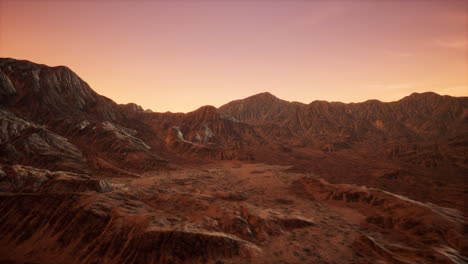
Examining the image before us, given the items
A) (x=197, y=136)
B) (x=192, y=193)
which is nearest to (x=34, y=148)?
(x=192, y=193)

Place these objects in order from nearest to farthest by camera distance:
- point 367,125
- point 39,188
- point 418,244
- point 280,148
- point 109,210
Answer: point 109,210 < point 418,244 < point 39,188 < point 280,148 < point 367,125

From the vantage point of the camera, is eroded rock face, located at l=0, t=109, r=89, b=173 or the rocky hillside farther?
eroded rock face, located at l=0, t=109, r=89, b=173

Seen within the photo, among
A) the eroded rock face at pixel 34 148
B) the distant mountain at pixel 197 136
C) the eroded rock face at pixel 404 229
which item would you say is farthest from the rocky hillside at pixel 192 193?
the distant mountain at pixel 197 136

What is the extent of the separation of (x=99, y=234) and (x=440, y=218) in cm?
3466

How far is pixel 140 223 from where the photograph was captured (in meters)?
18.1

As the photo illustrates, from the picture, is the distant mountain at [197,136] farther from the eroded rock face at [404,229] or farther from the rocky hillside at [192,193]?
the eroded rock face at [404,229]

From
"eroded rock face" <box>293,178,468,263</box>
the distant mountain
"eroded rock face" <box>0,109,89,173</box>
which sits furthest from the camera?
the distant mountain

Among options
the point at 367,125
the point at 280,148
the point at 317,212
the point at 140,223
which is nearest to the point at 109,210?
the point at 140,223

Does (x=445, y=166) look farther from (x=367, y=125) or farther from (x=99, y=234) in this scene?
(x=99, y=234)

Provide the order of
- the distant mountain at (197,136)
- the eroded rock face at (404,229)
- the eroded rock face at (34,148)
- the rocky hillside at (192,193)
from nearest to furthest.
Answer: the rocky hillside at (192,193), the eroded rock face at (404,229), the eroded rock face at (34,148), the distant mountain at (197,136)

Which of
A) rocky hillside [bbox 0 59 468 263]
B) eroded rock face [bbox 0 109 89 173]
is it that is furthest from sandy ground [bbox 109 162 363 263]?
eroded rock face [bbox 0 109 89 173]

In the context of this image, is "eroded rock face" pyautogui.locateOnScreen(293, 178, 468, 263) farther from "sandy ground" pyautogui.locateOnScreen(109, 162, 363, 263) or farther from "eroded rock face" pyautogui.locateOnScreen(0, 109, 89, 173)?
"eroded rock face" pyautogui.locateOnScreen(0, 109, 89, 173)

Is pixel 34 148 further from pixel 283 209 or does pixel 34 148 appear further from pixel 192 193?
pixel 283 209

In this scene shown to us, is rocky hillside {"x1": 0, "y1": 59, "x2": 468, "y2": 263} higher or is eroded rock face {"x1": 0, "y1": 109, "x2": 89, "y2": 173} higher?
eroded rock face {"x1": 0, "y1": 109, "x2": 89, "y2": 173}
